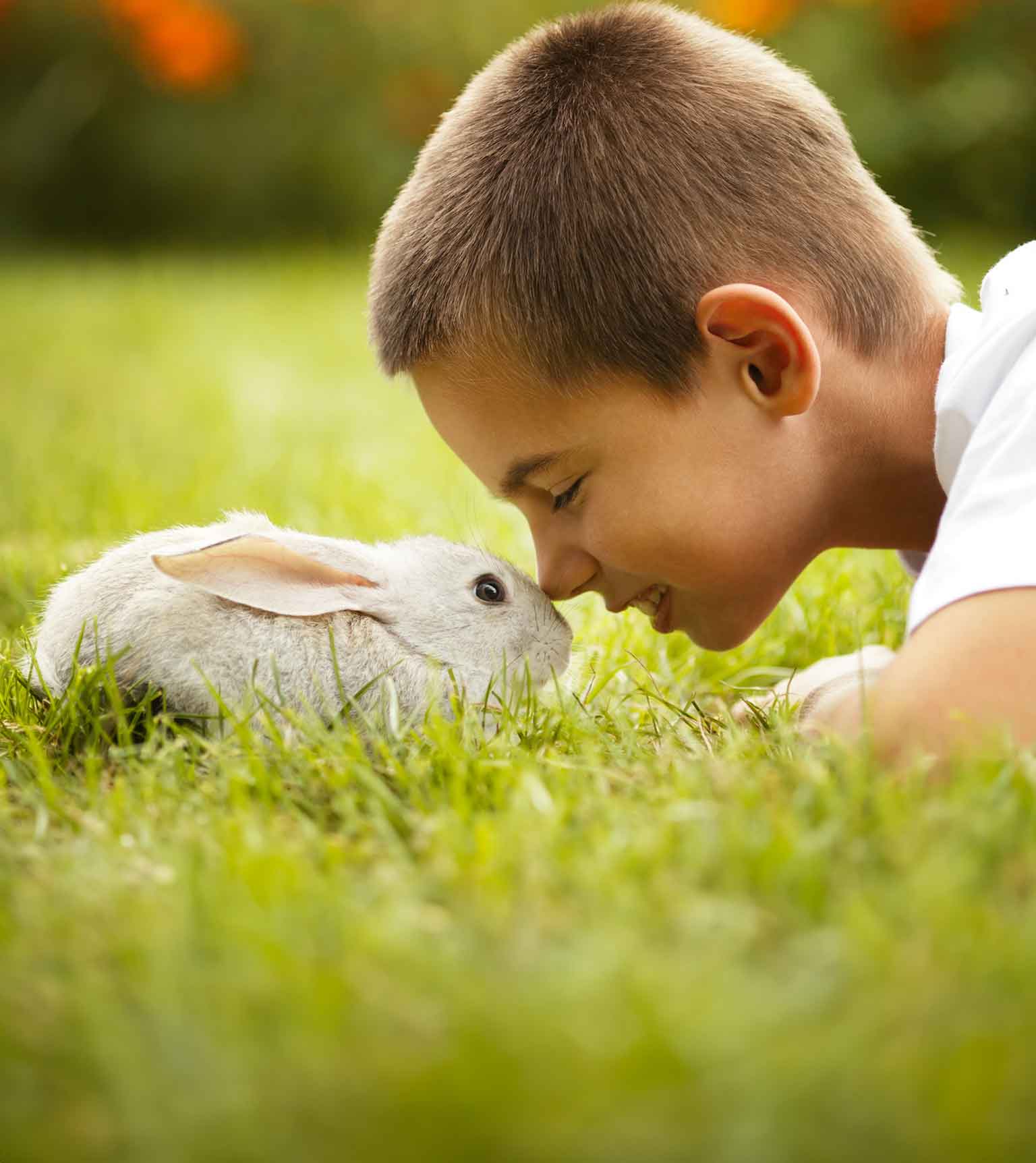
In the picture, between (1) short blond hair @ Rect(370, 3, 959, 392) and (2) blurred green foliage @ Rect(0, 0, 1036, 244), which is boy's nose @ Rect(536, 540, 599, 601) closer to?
(1) short blond hair @ Rect(370, 3, 959, 392)

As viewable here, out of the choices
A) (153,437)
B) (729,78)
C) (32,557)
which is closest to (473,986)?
(729,78)

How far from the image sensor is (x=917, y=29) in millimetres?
10117

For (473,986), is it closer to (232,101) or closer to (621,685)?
(621,685)

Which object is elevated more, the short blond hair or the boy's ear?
the short blond hair

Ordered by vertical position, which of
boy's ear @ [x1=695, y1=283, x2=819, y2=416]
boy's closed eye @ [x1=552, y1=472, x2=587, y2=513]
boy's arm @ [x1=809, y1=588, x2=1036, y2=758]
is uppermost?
boy's ear @ [x1=695, y1=283, x2=819, y2=416]

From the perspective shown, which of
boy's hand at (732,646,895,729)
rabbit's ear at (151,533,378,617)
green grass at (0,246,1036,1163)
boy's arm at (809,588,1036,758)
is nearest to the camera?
green grass at (0,246,1036,1163)

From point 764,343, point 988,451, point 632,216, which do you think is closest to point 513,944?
point 988,451

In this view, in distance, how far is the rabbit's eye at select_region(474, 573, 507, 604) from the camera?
7.63ft

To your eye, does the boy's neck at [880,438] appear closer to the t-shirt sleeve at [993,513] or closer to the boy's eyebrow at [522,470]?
the t-shirt sleeve at [993,513]

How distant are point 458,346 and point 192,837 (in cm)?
108

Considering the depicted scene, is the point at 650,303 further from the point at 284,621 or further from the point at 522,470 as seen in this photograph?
the point at 284,621

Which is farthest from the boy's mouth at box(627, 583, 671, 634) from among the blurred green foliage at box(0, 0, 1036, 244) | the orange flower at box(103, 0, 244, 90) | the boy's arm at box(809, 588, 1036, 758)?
the orange flower at box(103, 0, 244, 90)

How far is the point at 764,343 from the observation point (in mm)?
2088

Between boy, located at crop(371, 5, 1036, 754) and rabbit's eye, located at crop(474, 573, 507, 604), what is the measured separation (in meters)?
0.09
